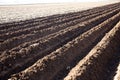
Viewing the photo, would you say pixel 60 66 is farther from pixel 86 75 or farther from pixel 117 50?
pixel 117 50

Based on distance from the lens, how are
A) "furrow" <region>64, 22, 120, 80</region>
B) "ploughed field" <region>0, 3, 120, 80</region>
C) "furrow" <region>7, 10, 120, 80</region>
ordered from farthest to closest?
"ploughed field" <region>0, 3, 120, 80</region>, "furrow" <region>7, 10, 120, 80</region>, "furrow" <region>64, 22, 120, 80</region>

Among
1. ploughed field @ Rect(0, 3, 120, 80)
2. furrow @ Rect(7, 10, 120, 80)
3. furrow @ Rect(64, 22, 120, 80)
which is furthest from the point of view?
ploughed field @ Rect(0, 3, 120, 80)

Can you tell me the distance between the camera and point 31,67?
287 inches

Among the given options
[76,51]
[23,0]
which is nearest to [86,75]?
[76,51]

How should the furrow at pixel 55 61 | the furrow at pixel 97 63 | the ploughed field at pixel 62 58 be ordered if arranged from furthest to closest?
the ploughed field at pixel 62 58 < the furrow at pixel 55 61 < the furrow at pixel 97 63

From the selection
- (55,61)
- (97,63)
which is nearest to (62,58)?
(55,61)

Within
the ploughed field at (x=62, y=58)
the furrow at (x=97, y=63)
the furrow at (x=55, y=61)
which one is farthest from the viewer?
the ploughed field at (x=62, y=58)

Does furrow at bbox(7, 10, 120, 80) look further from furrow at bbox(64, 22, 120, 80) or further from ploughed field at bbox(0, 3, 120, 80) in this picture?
furrow at bbox(64, 22, 120, 80)

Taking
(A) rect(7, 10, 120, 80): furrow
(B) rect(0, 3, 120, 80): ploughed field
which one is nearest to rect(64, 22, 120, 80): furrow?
(B) rect(0, 3, 120, 80): ploughed field

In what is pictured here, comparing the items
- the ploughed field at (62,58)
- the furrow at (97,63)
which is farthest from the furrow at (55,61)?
the furrow at (97,63)

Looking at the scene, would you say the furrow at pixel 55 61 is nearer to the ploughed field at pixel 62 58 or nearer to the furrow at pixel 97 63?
the ploughed field at pixel 62 58

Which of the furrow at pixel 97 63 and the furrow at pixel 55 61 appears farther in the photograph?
the furrow at pixel 55 61

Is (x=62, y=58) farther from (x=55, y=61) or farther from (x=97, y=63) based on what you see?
(x=97, y=63)

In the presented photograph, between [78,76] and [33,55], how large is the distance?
2718 millimetres
